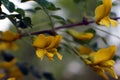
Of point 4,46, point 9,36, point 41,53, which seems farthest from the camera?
point 4,46

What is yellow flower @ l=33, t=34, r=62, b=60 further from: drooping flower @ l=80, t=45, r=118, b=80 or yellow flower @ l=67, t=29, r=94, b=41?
yellow flower @ l=67, t=29, r=94, b=41

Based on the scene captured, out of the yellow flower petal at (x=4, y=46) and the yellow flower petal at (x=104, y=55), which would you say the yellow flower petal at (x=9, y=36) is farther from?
the yellow flower petal at (x=104, y=55)

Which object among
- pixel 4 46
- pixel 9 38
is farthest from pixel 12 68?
pixel 9 38

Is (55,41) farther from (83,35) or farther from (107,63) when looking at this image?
(83,35)

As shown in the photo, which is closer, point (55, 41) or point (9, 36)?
point (55, 41)

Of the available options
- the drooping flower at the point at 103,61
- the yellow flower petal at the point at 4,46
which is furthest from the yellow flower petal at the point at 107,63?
the yellow flower petal at the point at 4,46

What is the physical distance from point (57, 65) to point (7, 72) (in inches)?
86.0

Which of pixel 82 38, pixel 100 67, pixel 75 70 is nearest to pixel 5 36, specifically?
pixel 82 38

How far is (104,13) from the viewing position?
3.03 ft

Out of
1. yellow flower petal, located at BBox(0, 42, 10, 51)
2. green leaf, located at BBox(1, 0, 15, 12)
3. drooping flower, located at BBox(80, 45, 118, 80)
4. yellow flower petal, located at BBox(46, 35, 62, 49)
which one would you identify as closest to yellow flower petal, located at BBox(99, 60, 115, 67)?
drooping flower, located at BBox(80, 45, 118, 80)

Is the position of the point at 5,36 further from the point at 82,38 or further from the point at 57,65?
the point at 57,65

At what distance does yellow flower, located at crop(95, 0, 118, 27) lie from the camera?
90cm

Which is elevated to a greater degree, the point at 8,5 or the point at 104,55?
the point at 8,5

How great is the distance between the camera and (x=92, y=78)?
404 cm
